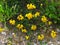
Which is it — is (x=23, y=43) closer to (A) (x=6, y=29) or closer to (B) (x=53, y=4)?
(A) (x=6, y=29)

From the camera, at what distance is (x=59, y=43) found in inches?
172

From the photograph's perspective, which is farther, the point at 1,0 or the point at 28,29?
the point at 1,0

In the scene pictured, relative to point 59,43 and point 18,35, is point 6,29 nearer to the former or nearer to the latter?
point 18,35

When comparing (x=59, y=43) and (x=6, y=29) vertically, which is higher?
(x=6, y=29)

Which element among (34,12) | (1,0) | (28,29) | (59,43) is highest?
(1,0)

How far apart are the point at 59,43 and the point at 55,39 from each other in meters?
0.10

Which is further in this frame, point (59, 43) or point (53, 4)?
point (53, 4)

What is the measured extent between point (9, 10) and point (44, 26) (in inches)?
26.9

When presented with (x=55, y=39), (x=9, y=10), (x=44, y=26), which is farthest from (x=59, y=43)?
(x=9, y=10)

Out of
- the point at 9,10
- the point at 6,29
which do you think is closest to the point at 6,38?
the point at 6,29

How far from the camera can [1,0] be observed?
15.9ft

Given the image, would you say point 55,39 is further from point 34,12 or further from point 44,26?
point 34,12

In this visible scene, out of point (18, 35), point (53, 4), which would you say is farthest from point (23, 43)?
point (53, 4)

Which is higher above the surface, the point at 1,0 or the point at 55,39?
the point at 1,0
